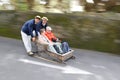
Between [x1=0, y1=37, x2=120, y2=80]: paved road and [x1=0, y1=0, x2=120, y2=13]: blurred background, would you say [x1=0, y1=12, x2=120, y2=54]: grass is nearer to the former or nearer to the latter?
[x1=0, y1=37, x2=120, y2=80]: paved road

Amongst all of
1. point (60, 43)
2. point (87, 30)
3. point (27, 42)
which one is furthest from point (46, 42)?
point (87, 30)

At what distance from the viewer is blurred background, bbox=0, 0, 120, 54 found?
455 inches

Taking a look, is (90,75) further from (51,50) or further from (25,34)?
(25,34)

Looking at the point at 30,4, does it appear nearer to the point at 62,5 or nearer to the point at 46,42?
the point at 62,5

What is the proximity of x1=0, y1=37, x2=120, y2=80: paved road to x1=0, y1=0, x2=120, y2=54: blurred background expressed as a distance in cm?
45

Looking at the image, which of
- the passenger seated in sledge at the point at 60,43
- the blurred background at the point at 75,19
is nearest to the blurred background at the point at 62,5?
the blurred background at the point at 75,19

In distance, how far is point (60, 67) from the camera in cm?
1021

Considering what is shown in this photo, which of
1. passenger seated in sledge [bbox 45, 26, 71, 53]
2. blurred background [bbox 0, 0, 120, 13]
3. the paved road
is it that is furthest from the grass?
passenger seated in sledge [bbox 45, 26, 71, 53]

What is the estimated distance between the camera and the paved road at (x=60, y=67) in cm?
945

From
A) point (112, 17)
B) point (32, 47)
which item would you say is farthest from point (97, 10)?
point (32, 47)

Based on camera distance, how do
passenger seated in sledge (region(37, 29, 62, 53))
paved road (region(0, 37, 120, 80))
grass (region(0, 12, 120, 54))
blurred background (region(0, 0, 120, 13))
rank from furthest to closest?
1. blurred background (region(0, 0, 120, 13))
2. grass (region(0, 12, 120, 54))
3. passenger seated in sledge (region(37, 29, 62, 53))
4. paved road (region(0, 37, 120, 80))

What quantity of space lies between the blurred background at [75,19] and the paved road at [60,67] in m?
0.45

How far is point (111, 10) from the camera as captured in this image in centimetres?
1268

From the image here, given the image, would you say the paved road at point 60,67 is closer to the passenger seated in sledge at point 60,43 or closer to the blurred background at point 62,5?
the passenger seated in sledge at point 60,43
